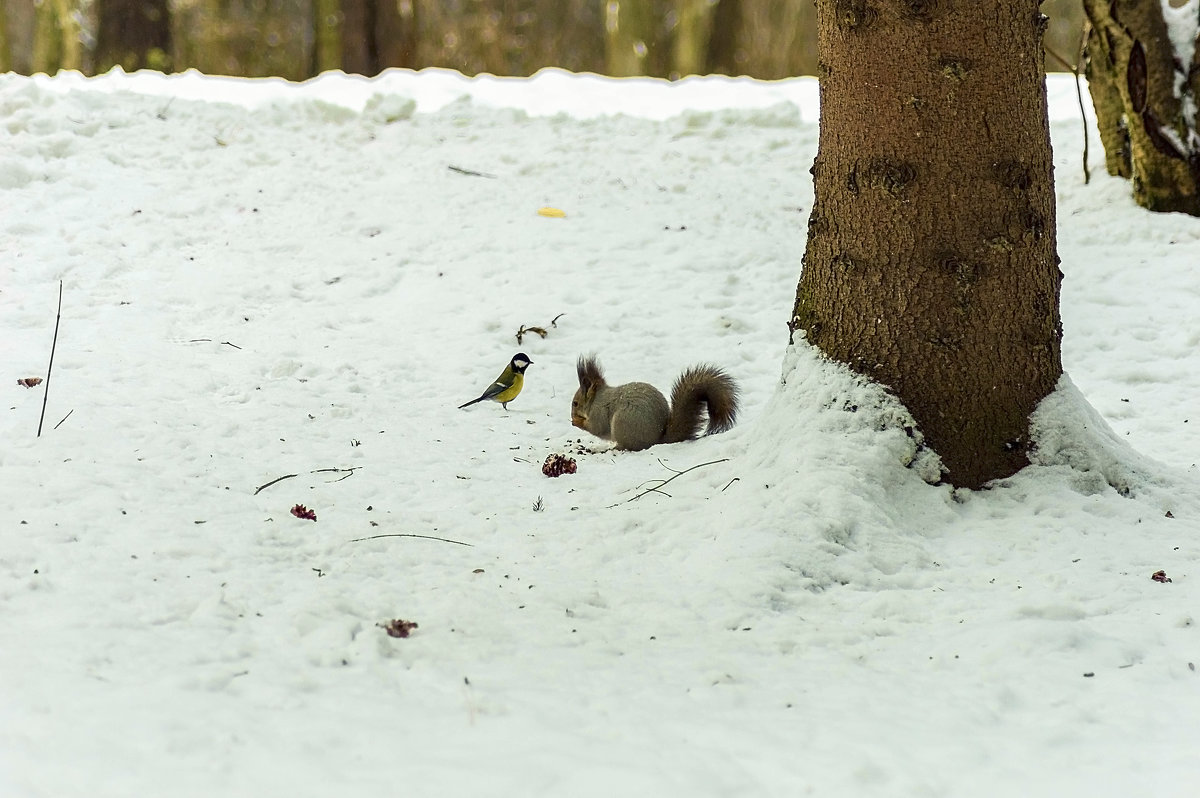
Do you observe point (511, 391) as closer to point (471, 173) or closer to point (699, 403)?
point (699, 403)

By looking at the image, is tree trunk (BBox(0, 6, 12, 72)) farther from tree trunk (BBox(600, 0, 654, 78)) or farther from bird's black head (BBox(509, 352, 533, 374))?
bird's black head (BBox(509, 352, 533, 374))

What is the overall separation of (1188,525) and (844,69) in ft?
6.73

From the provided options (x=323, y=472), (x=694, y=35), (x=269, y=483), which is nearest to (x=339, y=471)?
(x=323, y=472)

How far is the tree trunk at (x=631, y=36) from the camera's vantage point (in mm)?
16062

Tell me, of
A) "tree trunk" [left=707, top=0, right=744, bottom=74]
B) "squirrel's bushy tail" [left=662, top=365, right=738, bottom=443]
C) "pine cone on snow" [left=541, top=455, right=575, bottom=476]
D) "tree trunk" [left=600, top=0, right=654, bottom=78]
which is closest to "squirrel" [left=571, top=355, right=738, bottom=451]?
"squirrel's bushy tail" [left=662, top=365, right=738, bottom=443]

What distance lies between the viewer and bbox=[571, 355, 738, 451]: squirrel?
5113 mm

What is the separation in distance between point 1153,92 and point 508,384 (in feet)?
16.0

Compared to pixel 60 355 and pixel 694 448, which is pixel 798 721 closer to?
pixel 694 448

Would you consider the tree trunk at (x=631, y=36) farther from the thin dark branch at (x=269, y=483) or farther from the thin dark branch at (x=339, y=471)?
the thin dark branch at (x=269, y=483)

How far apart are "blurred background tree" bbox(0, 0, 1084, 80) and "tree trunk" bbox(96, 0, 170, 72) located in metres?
0.01

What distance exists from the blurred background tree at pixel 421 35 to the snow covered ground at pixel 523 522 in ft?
20.5

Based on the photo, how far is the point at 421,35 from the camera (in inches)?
774

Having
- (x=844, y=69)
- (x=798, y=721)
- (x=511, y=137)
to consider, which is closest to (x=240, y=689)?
(x=798, y=721)

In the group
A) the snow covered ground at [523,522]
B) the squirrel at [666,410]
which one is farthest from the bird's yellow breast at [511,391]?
the squirrel at [666,410]
